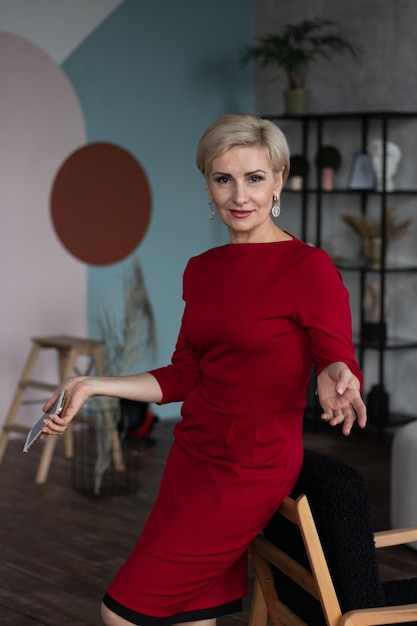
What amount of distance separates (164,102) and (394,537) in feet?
16.4

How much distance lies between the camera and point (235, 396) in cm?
211

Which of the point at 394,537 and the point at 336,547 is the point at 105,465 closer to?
the point at 394,537

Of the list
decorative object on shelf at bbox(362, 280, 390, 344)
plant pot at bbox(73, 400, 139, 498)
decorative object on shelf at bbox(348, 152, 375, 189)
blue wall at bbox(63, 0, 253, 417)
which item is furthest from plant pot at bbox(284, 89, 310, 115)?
plant pot at bbox(73, 400, 139, 498)

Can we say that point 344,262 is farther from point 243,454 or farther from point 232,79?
point 243,454

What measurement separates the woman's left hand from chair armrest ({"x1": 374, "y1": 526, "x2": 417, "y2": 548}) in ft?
1.75

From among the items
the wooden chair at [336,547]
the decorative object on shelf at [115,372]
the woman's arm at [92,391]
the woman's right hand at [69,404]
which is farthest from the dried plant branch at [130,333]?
the wooden chair at [336,547]

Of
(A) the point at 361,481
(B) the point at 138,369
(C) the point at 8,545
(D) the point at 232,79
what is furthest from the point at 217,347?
(D) the point at 232,79

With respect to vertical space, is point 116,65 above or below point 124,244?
above

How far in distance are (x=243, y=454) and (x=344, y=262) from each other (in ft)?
15.4

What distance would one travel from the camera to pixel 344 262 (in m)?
6.70

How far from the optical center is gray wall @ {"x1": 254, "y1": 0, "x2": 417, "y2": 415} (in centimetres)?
654

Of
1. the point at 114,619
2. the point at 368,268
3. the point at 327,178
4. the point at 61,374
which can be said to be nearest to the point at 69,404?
the point at 114,619

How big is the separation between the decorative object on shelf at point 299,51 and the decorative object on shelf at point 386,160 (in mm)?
591

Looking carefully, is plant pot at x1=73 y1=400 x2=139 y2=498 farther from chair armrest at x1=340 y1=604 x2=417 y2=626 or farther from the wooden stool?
chair armrest at x1=340 y1=604 x2=417 y2=626
